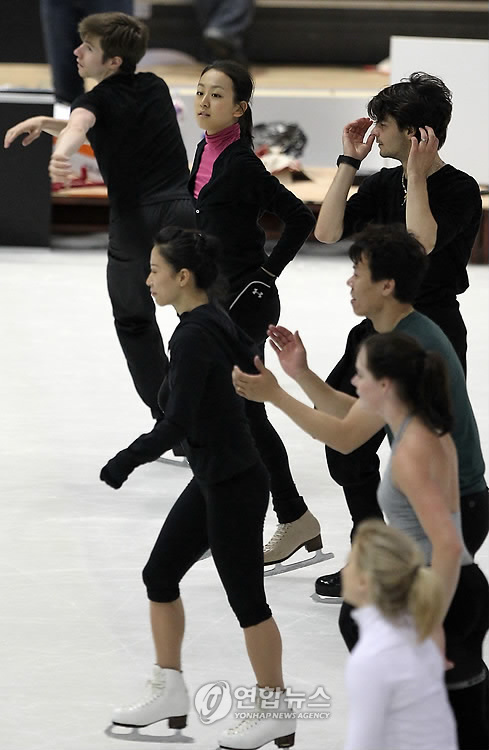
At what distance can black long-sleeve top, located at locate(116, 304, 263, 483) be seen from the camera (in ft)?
9.16

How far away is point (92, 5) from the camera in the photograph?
Result: 8.05m

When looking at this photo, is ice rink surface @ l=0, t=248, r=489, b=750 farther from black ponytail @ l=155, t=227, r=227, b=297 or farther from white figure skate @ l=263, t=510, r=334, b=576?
black ponytail @ l=155, t=227, r=227, b=297

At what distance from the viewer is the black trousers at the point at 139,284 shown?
455 centimetres

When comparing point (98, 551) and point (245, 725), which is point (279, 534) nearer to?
point (98, 551)

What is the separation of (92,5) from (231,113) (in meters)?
4.43

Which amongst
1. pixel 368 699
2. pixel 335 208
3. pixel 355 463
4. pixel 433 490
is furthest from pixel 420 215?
pixel 368 699

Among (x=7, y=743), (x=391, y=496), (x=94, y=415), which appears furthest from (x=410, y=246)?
(x=94, y=415)

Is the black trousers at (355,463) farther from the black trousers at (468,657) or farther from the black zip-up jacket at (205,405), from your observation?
the black trousers at (468,657)

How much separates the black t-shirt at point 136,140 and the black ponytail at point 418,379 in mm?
2243

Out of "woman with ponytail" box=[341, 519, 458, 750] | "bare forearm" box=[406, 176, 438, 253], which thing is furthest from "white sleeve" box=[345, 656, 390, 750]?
"bare forearm" box=[406, 176, 438, 253]

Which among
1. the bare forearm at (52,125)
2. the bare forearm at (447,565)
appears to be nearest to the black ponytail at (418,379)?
the bare forearm at (447,565)

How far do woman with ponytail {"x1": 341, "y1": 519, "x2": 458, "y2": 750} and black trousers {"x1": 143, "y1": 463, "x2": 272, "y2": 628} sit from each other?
72cm

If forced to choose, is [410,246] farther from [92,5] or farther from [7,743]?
[92,5]

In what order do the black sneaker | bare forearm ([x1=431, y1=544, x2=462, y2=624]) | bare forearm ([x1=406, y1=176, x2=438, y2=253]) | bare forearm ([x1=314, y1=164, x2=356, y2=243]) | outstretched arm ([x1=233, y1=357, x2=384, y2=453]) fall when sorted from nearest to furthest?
bare forearm ([x1=431, y1=544, x2=462, y2=624])
outstretched arm ([x1=233, y1=357, x2=384, y2=453])
bare forearm ([x1=406, y1=176, x2=438, y2=253])
bare forearm ([x1=314, y1=164, x2=356, y2=243])
the black sneaker
